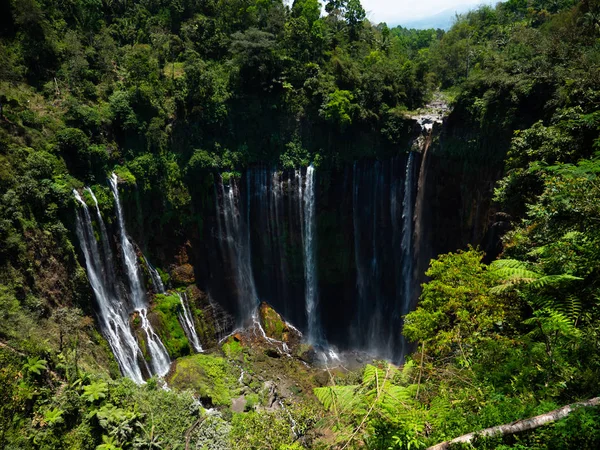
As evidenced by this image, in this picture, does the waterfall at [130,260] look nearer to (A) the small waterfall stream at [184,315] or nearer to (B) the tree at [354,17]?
(A) the small waterfall stream at [184,315]

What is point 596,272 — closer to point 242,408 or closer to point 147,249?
point 242,408

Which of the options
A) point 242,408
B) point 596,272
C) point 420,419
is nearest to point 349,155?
point 242,408

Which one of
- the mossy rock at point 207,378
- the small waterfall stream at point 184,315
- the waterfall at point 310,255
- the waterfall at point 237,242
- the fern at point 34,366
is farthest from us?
the waterfall at point 310,255

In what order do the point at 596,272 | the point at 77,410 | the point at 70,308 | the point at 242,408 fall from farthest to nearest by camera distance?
the point at 242,408 < the point at 70,308 < the point at 77,410 < the point at 596,272

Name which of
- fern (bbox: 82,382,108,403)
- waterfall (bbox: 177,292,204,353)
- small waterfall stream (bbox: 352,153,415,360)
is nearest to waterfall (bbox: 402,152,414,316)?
small waterfall stream (bbox: 352,153,415,360)

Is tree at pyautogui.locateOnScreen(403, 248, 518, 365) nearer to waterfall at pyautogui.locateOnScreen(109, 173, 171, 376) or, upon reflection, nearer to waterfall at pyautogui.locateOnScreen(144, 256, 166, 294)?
waterfall at pyautogui.locateOnScreen(109, 173, 171, 376)

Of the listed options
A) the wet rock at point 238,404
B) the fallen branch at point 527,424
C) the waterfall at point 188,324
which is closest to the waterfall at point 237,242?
the waterfall at point 188,324
